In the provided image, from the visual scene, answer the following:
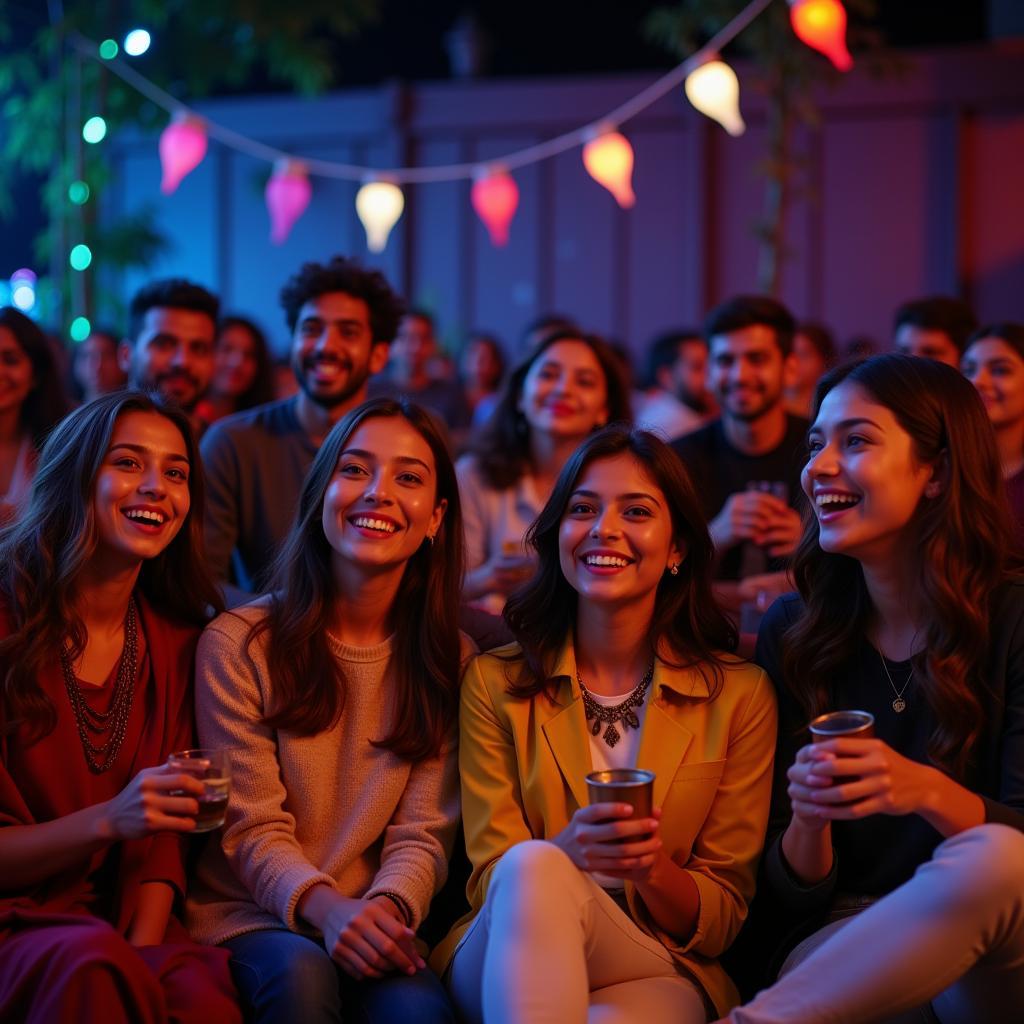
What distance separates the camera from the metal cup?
198 centimetres

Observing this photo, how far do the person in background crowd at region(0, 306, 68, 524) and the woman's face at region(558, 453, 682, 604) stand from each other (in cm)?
193

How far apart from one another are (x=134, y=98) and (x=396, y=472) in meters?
5.89

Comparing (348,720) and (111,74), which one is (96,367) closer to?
(111,74)

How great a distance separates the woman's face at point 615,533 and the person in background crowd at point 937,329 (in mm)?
2481

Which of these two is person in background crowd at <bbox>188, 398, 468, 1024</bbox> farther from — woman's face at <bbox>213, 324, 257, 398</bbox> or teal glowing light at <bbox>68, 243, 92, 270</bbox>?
teal glowing light at <bbox>68, 243, 92, 270</bbox>

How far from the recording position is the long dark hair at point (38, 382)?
386 centimetres

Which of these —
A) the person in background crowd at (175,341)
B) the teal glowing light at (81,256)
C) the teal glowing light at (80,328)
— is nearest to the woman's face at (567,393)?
the person in background crowd at (175,341)

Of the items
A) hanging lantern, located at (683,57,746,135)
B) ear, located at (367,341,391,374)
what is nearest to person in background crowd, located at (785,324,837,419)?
hanging lantern, located at (683,57,746,135)

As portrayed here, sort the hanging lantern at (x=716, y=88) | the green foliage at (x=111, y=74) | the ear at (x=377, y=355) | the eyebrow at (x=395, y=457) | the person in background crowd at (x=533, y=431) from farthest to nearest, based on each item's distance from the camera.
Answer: the green foliage at (x=111, y=74) < the hanging lantern at (x=716, y=88) < the person in background crowd at (x=533, y=431) < the ear at (x=377, y=355) < the eyebrow at (x=395, y=457)

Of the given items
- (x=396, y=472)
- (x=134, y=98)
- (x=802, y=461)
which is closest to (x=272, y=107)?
(x=134, y=98)

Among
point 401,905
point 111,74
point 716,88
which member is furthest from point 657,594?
point 111,74

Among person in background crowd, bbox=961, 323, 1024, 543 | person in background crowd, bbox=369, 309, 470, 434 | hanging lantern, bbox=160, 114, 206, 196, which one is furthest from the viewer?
person in background crowd, bbox=369, 309, 470, 434

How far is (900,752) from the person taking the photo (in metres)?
2.36

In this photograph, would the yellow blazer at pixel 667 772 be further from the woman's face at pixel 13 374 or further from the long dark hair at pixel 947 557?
the woman's face at pixel 13 374
